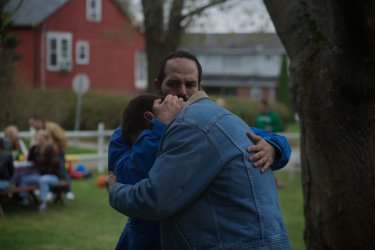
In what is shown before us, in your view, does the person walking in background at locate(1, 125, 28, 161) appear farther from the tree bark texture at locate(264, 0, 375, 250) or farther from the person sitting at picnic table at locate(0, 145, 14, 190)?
the tree bark texture at locate(264, 0, 375, 250)

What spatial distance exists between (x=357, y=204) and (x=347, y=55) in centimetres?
131

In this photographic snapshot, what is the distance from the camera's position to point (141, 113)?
313 cm

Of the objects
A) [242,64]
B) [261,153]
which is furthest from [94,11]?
[261,153]

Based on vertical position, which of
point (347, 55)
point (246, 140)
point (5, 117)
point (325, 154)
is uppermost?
point (347, 55)

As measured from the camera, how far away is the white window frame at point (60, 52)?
40.7 meters

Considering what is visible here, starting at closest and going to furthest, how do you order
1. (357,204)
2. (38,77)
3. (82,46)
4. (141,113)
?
(141,113)
(357,204)
(38,77)
(82,46)

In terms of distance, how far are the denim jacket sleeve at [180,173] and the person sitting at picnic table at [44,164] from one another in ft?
30.0

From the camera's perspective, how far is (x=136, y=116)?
314cm

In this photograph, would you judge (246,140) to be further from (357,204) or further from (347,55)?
(357,204)

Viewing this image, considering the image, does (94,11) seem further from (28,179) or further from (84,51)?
(28,179)

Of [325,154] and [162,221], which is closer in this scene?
[162,221]

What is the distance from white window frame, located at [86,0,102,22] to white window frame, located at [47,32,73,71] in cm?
240

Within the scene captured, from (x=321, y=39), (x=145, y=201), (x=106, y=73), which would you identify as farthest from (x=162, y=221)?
(x=106, y=73)

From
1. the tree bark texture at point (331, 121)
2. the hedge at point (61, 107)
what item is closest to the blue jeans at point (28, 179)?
the tree bark texture at point (331, 121)
